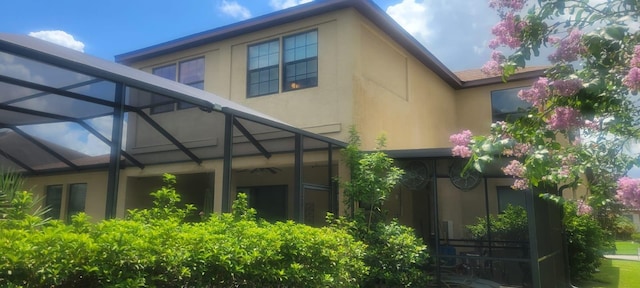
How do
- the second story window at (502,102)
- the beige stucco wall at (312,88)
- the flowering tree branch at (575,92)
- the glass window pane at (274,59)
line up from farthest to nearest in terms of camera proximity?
the second story window at (502,102) → the glass window pane at (274,59) → the beige stucco wall at (312,88) → the flowering tree branch at (575,92)

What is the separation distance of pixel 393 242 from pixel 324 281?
2.97 metres

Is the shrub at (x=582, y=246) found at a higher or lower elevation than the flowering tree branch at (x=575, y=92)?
lower

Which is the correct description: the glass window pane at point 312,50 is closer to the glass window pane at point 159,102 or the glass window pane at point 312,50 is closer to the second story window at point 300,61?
the second story window at point 300,61

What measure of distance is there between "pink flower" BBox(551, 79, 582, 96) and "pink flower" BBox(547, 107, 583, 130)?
30 cm

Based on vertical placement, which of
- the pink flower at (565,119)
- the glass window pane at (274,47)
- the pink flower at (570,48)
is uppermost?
the glass window pane at (274,47)

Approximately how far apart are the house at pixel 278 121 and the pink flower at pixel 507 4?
169 inches

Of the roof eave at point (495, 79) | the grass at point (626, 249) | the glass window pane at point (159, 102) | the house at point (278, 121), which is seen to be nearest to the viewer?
the house at point (278, 121)

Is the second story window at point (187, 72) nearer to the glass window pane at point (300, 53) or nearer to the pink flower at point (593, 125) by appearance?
the glass window pane at point (300, 53)

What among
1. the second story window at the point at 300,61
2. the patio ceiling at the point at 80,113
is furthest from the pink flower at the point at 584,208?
the second story window at the point at 300,61

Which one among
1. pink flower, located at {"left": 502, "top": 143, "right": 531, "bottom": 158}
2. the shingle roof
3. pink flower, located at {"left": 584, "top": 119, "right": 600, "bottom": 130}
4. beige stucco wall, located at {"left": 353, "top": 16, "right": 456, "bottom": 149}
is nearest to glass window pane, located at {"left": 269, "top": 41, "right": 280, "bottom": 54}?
beige stucco wall, located at {"left": 353, "top": 16, "right": 456, "bottom": 149}

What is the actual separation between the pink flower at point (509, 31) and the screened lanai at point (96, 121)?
13.9ft

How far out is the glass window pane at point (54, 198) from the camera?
1137 centimetres

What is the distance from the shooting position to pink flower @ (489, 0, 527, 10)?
14.2 ft

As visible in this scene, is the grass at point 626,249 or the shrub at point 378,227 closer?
the shrub at point 378,227
